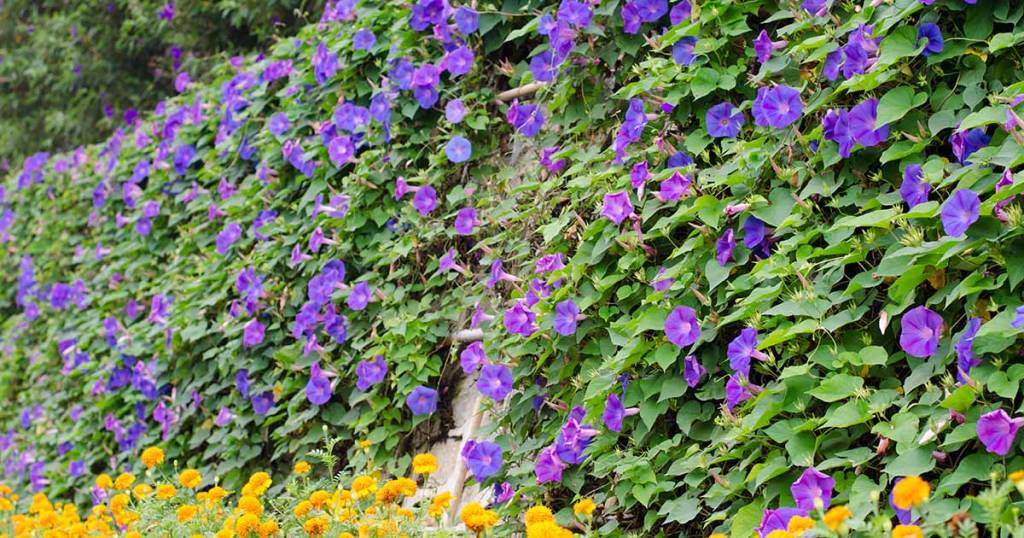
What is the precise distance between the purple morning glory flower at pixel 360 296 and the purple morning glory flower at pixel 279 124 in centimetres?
85

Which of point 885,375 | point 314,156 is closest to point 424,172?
point 314,156

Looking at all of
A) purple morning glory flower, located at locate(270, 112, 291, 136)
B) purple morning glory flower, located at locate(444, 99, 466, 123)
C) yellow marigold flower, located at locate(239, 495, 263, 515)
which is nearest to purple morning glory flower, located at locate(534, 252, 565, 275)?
purple morning glory flower, located at locate(444, 99, 466, 123)

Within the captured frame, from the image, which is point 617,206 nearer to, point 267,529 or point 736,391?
point 736,391

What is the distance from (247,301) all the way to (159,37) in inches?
144

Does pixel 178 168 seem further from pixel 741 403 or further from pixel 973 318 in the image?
pixel 973 318

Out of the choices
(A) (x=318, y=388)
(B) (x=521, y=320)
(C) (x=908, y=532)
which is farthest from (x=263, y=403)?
(C) (x=908, y=532)

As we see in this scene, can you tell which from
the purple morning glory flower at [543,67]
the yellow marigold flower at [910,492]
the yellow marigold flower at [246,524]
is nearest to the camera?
the yellow marigold flower at [910,492]

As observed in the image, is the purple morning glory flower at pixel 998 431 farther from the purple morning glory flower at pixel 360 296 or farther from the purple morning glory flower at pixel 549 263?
the purple morning glory flower at pixel 360 296

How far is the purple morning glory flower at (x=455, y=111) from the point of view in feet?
10.7

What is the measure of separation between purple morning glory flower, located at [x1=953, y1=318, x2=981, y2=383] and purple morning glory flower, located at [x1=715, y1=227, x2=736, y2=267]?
0.55m

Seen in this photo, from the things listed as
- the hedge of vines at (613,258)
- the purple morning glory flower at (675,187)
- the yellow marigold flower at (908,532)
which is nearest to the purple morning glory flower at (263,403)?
the hedge of vines at (613,258)

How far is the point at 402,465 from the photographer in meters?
3.16

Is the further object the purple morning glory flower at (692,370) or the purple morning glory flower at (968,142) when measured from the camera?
the purple morning glory flower at (692,370)

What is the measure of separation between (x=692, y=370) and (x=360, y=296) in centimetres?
138
